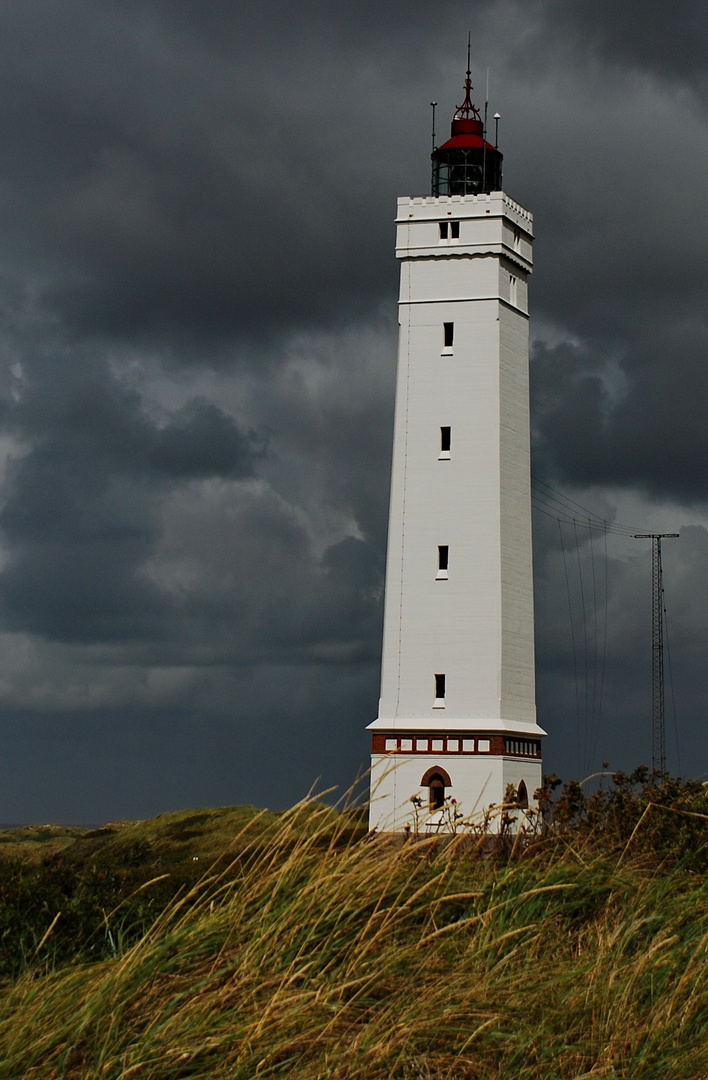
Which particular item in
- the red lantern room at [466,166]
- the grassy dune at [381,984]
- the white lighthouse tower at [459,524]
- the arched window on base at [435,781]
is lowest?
the grassy dune at [381,984]

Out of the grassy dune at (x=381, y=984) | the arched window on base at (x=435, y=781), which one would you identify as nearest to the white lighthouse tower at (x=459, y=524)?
the arched window on base at (x=435, y=781)

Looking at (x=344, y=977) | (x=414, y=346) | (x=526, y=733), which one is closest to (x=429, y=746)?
(x=526, y=733)

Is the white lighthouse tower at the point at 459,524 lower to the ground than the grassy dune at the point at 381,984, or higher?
higher

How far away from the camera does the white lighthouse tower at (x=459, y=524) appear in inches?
1394

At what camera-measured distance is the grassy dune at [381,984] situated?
21.0 ft

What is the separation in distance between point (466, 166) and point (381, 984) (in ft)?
119

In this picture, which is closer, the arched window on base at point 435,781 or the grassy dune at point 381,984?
the grassy dune at point 381,984

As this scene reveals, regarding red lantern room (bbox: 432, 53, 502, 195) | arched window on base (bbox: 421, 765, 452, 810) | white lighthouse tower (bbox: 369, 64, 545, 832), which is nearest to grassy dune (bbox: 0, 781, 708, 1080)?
white lighthouse tower (bbox: 369, 64, 545, 832)

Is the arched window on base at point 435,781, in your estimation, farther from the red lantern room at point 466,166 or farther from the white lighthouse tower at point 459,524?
the red lantern room at point 466,166

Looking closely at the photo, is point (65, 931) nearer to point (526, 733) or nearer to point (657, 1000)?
point (657, 1000)

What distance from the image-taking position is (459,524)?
119 feet

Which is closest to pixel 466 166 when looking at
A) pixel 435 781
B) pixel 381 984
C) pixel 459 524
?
pixel 459 524

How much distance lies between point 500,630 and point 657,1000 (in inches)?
1114

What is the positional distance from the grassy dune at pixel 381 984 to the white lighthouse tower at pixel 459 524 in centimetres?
2532
